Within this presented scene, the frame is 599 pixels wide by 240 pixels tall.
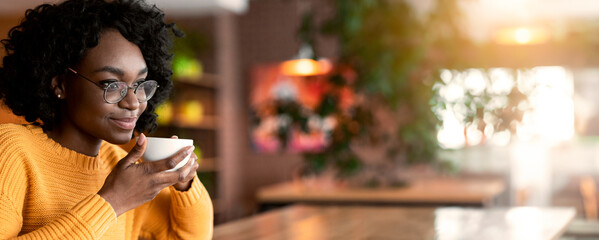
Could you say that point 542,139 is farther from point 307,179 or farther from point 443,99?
point 307,179

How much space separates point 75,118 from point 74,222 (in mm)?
215

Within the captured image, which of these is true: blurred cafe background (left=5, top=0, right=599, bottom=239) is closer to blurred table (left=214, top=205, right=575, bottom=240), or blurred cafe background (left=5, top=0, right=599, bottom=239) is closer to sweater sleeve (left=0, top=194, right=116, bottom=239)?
A: blurred table (left=214, top=205, right=575, bottom=240)

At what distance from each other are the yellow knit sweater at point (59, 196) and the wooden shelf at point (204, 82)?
509 centimetres

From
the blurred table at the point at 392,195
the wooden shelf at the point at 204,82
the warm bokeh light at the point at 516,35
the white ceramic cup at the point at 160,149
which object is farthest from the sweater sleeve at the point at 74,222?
the wooden shelf at the point at 204,82

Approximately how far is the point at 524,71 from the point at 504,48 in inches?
18.9

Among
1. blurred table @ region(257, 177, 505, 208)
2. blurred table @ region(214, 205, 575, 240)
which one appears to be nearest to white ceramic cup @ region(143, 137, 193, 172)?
blurred table @ region(214, 205, 575, 240)

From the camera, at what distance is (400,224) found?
2.36m

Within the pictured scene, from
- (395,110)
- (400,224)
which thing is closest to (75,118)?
(400,224)

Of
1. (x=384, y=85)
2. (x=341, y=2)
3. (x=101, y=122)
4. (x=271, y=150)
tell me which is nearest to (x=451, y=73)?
(x=384, y=85)

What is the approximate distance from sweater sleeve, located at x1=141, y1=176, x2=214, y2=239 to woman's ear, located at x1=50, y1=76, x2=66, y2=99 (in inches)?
12.1

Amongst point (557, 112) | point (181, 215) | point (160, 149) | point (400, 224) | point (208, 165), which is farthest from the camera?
point (208, 165)

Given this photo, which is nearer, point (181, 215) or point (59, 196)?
point (59, 196)

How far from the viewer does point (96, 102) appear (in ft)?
3.68

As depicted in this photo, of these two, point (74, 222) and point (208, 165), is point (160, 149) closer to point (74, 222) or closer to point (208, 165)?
point (74, 222)
